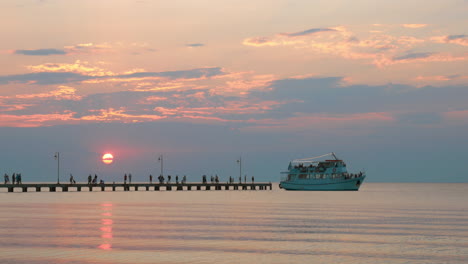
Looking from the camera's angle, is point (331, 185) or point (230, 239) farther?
point (331, 185)

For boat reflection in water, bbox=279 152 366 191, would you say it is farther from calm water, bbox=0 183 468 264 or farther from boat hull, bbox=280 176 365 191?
calm water, bbox=0 183 468 264

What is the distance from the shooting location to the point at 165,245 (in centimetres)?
3575

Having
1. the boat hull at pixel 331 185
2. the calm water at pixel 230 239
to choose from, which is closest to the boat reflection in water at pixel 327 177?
the boat hull at pixel 331 185

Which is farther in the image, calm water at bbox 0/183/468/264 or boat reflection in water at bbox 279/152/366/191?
boat reflection in water at bbox 279/152/366/191

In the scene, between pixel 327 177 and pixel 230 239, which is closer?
pixel 230 239

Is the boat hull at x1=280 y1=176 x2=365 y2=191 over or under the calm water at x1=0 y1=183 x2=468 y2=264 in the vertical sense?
over

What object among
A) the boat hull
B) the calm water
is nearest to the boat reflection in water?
the boat hull

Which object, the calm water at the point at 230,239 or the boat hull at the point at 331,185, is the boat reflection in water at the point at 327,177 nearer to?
the boat hull at the point at 331,185

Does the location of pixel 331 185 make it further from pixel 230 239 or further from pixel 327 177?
pixel 230 239

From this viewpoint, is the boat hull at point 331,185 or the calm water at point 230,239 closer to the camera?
the calm water at point 230,239

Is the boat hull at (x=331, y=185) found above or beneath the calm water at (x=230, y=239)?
above

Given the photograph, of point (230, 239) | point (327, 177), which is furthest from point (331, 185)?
point (230, 239)

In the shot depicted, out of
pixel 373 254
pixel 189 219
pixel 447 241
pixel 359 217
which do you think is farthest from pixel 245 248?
pixel 359 217

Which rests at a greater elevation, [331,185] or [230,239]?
[331,185]
